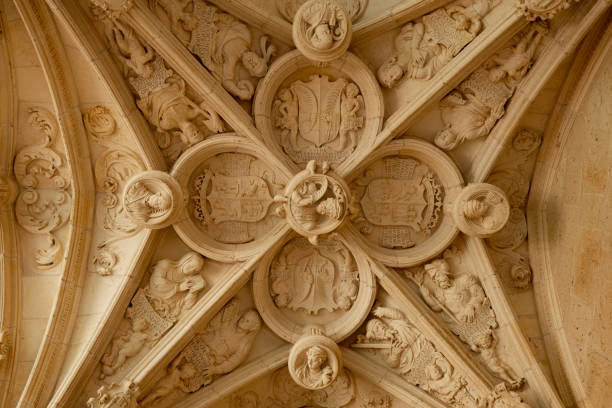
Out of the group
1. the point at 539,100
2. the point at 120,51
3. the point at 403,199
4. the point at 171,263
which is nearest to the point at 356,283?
the point at 403,199

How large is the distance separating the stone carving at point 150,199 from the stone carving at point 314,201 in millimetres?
1242

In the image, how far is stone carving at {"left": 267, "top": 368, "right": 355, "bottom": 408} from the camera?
35.6ft

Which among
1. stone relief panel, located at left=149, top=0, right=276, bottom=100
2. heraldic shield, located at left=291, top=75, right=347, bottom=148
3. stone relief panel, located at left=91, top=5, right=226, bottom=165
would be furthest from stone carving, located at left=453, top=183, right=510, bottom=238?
stone relief panel, located at left=91, top=5, right=226, bottom=165

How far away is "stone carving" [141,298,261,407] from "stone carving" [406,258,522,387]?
2.19 m

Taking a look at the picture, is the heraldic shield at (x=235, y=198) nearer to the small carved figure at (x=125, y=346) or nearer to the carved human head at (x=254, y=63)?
the carved human head at (x=254, y=63)

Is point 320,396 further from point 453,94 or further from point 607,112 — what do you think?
point 607,112

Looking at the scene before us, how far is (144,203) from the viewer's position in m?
10.1

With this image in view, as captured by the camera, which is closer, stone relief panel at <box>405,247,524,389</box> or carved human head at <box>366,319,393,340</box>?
stone relief panel at <box>405,247,524,389</box>

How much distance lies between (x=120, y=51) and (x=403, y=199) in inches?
151

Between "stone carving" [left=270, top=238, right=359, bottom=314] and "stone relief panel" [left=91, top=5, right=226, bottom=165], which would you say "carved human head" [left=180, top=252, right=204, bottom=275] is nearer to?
"stone carving" [left=270, top=238, right=359, bottom=314]

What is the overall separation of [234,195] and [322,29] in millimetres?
2294

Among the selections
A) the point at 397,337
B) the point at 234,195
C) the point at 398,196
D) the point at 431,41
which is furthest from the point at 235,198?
the point at 431,41

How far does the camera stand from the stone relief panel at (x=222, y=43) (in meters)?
10.0

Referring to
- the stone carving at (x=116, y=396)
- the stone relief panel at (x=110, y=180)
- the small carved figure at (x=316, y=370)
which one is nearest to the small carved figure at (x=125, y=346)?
the stone carving at (x=116, y=396)
